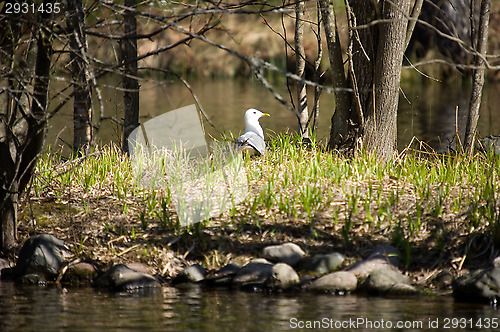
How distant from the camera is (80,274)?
597 cm

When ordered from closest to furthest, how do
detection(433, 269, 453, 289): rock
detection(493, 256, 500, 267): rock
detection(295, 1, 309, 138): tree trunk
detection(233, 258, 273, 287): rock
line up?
detection(493, 256, 500, 267): rock, detection(433, 269, 453, 289): rock, detection(233, 258, 273, 287): rock, detection(295, 1, 309, 138): tree trunk

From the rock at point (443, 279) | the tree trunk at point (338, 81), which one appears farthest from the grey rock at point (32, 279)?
the tree trunk at point (338, 81)

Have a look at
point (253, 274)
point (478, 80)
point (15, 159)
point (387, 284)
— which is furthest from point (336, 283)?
point (478, 80)

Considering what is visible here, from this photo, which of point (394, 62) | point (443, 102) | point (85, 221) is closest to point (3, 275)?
point (85, 221)

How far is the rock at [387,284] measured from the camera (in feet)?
17.8

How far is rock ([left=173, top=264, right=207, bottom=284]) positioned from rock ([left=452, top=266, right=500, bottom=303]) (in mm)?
2280

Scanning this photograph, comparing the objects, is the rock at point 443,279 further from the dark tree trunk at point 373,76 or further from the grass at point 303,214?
the dark tree trunk at point 373,76

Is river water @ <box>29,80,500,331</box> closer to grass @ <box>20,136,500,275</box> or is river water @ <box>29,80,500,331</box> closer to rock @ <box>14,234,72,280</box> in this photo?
rock @ <box>14,234,72,280</box>

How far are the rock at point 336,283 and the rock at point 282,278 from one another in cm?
14

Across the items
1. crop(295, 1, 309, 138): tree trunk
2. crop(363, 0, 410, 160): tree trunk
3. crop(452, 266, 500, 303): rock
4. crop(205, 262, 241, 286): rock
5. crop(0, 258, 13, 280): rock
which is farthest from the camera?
Result: crop(295, 1, 309, 138): tree trunk

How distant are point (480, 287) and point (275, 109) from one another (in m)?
15.0

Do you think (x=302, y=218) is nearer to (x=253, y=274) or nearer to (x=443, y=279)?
(x=253, y=274)

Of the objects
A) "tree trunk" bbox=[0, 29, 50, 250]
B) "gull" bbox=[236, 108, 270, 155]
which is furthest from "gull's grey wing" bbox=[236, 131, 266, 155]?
"tree trunk" bbox=[0, 29, 50, 250]

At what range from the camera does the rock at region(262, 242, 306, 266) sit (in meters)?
5.87
